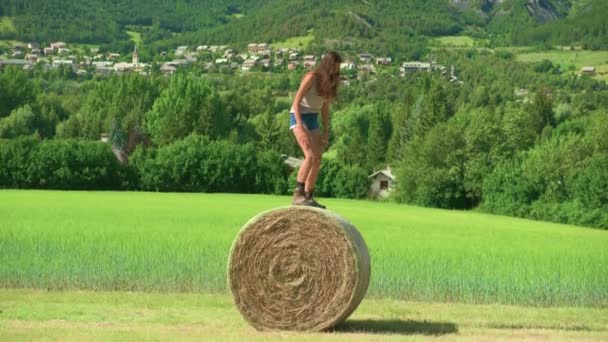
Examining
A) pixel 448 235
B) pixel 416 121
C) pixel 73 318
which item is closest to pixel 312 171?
pixel 73 318

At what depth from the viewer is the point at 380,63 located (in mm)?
197125

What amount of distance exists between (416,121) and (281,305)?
94.0m

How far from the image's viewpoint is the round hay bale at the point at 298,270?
14.7 meters

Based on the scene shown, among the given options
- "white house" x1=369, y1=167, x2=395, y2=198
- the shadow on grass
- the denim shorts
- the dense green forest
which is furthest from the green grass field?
the denim shorts

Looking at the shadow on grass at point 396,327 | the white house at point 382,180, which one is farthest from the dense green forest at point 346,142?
the shadow on grass at point 396,327

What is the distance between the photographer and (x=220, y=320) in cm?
1572

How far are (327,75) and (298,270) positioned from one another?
8.54 feet

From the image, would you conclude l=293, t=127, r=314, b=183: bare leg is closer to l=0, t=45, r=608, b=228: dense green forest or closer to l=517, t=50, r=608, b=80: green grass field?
l=0, t=45, r=608, b=228: dense green forest

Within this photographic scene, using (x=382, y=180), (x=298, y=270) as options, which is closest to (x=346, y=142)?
(x=382, y=180)

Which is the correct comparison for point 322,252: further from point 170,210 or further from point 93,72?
point 93,72

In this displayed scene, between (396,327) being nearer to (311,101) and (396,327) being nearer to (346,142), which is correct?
(311,101)

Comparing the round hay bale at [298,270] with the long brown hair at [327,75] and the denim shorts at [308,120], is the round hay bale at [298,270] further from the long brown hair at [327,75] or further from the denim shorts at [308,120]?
the long brown hair at [327,75]

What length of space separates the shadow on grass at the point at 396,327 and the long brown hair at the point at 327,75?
310cm

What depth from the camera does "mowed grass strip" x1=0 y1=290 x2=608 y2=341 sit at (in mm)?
14188
